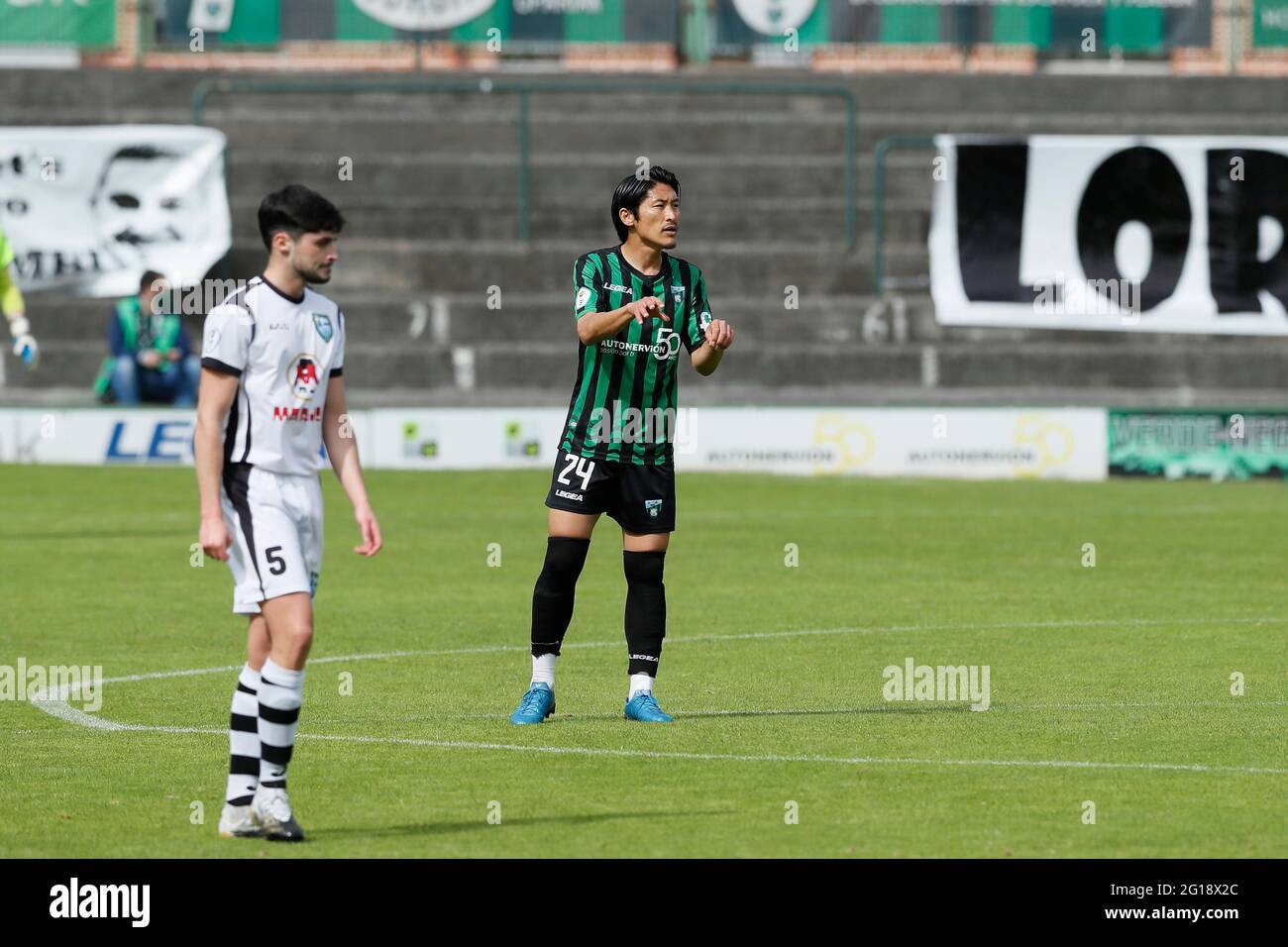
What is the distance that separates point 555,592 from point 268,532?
263 centimetres

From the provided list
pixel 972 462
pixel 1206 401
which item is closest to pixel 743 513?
pixel 972 462

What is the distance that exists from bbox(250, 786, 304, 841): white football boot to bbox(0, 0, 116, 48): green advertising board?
24685 millimetres

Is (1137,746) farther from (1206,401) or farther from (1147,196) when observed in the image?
(1147,196)

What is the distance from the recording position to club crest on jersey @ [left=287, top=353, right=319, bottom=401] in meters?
7.25

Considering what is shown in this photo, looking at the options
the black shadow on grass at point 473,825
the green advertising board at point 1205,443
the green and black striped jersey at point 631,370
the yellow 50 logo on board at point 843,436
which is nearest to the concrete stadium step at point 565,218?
the yellow 50 logo on board at point 843,436

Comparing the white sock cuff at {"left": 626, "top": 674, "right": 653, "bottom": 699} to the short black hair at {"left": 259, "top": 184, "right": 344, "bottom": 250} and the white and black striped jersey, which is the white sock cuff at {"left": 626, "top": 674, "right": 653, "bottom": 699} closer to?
the white and black striped jersey

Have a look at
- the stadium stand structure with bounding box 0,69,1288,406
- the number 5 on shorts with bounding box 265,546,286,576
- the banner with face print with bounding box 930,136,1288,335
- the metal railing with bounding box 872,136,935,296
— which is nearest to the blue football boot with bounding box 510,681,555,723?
the number 5 on shorts with bounding box 265,546,286,576

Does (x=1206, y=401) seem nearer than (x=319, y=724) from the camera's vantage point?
No

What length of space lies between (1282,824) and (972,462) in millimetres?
17962

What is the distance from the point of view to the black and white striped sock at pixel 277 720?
23.3 feet

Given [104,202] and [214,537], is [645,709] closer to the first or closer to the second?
[214,537]

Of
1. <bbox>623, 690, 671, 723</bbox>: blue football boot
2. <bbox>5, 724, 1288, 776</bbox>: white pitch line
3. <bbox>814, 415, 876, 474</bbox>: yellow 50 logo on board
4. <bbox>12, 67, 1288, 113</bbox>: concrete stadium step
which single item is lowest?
<bbox>5, 724, 1288, 776</bbox>: white pitch line

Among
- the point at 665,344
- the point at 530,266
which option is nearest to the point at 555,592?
the point at 665,344

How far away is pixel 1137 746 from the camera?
894cm
